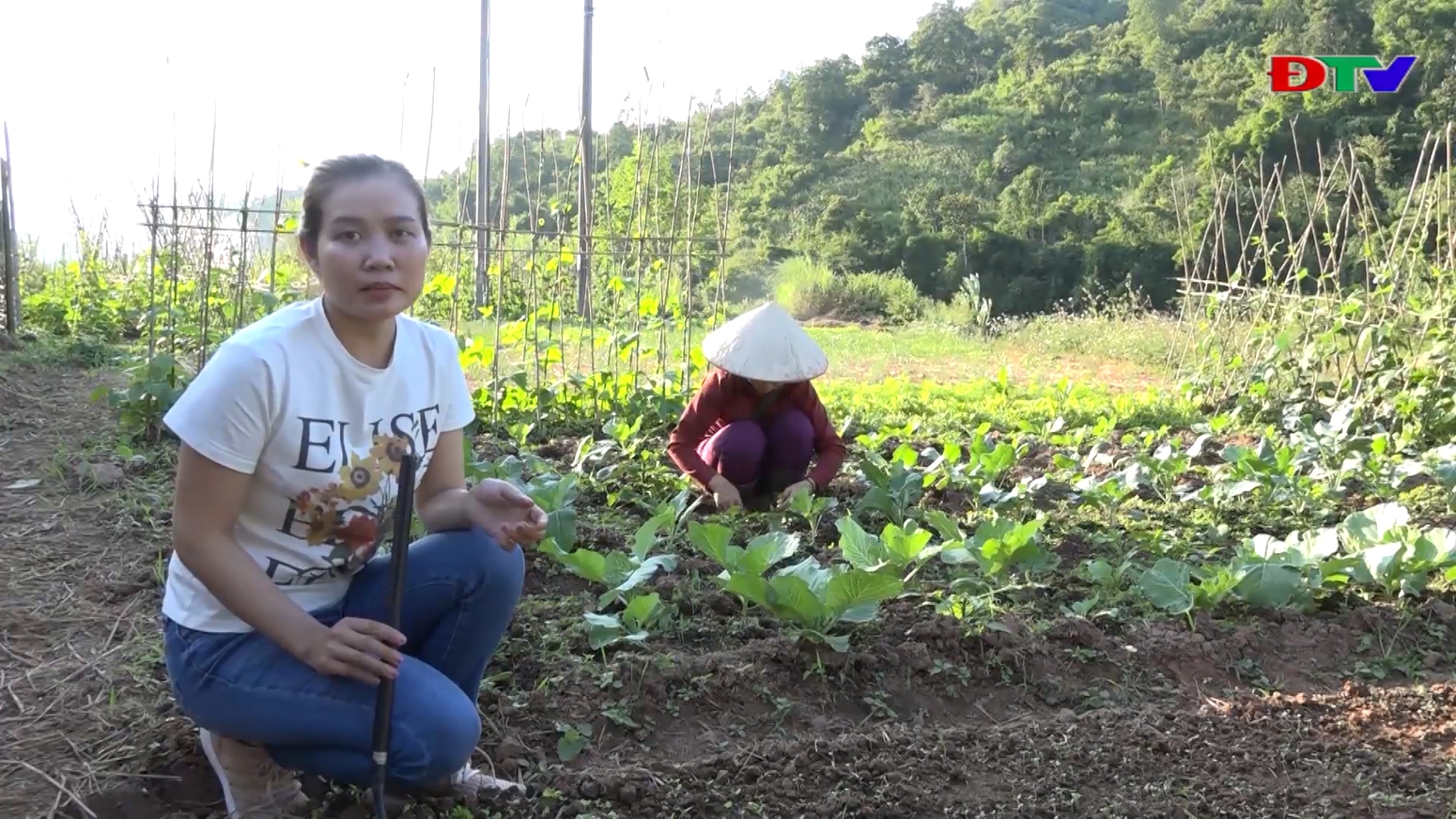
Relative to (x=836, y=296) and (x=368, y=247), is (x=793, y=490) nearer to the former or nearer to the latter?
(x=368, y=247)

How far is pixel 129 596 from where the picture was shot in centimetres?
246

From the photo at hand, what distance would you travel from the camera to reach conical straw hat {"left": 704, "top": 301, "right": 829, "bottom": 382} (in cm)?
310

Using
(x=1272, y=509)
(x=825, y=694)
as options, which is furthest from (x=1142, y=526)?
(x=825, y=694)

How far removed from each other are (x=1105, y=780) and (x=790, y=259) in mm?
18389

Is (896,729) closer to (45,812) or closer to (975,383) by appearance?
(45,812)

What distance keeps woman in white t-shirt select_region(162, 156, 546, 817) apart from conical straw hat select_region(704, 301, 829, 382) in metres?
1.55

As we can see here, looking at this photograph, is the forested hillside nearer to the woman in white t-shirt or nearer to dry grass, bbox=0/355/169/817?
dry grass, bbox=0/355/169/817

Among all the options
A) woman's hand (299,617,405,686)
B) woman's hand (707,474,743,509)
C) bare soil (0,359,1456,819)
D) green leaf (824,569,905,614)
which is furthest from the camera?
woman's hand (707,474,743,509)

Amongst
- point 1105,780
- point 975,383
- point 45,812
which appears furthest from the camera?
point 975,383

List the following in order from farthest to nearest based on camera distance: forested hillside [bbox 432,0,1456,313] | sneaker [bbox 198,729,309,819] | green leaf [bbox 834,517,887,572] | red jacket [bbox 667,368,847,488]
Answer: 1. forested hillside [bbox 432,0,1456,313]
2. red jacket [bbox 667,368,847,488]
3. green leaf [bbox 834,517,887,572]
4. sneaker [bbox 198,729,309,819]

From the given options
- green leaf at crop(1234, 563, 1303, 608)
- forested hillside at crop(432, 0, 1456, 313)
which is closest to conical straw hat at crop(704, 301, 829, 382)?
green leaf at crop(1234, 563, 1303, 608)

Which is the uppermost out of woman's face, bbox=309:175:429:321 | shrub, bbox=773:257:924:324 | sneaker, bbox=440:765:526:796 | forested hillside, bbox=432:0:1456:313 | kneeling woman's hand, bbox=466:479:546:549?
forested hillside, bbox=432:0:1456:313

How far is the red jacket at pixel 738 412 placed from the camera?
3289 mm

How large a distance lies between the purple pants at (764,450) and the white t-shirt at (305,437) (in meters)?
1.67
